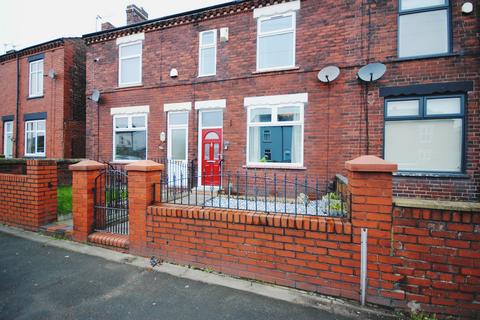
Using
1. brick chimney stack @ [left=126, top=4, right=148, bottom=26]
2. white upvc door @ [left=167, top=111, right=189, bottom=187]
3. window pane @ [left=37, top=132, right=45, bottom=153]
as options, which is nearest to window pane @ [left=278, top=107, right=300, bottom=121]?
white upvc door @ [left=167, top=111, right=189, bottom=187]

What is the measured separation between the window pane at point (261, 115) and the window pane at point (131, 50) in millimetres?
5583

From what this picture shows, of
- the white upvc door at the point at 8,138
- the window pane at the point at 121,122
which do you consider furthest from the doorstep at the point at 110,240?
the white upvc door at the point at 8,138

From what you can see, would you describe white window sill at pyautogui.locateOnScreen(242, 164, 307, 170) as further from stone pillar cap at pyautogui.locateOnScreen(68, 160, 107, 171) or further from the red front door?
stone pillar cap at pyautogui.locateOnScreen(68, 160, 107, 171)

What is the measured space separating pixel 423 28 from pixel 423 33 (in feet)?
0.42

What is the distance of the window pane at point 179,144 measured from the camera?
28.0 feet

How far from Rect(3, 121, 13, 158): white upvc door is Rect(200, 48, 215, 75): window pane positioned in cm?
1240

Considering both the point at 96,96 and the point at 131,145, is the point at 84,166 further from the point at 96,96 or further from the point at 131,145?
the point at 96,96

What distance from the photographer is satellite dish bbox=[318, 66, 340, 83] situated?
21.4 feet

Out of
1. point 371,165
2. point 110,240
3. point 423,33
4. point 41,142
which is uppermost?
point 423,33

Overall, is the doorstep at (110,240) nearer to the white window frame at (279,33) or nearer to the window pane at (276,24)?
the white window frame at (279,33)

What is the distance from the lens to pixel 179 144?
8.64 meters

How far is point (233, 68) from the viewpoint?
7.80 m

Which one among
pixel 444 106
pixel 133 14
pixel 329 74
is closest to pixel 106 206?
pixel 329 74

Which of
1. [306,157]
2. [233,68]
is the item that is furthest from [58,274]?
[233,68]
